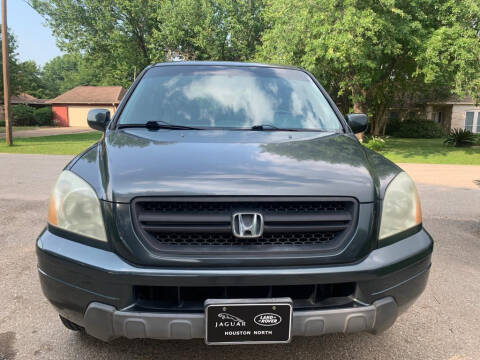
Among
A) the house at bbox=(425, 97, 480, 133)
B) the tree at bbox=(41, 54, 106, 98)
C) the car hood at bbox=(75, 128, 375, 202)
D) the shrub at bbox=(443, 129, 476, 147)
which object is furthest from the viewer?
the tree at bbox=(41, 54, 106, 98)

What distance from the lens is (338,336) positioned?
256 centimetres

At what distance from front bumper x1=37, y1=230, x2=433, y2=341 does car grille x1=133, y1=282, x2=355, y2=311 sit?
46mm

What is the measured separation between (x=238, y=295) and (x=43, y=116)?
48.5 meters

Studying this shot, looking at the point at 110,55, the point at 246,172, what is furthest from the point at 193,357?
the point at 110,55

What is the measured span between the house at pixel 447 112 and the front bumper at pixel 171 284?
3446cm

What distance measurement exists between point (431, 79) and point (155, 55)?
62.7 feet

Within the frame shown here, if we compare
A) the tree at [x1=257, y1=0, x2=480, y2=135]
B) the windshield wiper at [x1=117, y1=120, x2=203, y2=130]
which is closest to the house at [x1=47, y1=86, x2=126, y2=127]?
the tree at [x1=257, y1=0, x2=480, y2=135]

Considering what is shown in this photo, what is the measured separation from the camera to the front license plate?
66.5 inches

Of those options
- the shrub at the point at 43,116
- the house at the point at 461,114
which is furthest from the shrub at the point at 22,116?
the house at the point at 461,114

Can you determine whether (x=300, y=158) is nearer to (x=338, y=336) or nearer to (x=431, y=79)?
(x=338, y=336)

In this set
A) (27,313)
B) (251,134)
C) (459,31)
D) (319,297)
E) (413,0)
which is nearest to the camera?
(319,297)

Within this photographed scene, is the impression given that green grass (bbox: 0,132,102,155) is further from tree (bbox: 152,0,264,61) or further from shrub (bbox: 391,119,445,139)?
shrub (bbox: 391,119,445,139)

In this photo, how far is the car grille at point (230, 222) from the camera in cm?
177

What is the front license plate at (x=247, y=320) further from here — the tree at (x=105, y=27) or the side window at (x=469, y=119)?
the side window at (x=469, y=119)
